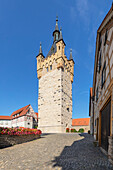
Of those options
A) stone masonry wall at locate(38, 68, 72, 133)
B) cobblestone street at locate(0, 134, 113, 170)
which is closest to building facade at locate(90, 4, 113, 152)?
cobblestone street at locate(0, 134, 113, 170)

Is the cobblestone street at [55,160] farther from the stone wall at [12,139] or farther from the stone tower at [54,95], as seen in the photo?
the stone tower at [54,95]

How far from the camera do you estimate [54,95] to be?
2741 cm

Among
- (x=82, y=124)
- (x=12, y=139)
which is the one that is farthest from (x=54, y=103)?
(x=12, y=139)

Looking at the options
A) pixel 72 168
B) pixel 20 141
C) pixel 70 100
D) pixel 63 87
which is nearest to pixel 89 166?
pixel 72 168

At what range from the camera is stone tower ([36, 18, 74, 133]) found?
1021 inches

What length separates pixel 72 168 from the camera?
3.81m

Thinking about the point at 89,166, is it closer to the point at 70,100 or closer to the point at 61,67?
the point at 61,67

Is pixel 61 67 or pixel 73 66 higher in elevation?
pixel 73 66

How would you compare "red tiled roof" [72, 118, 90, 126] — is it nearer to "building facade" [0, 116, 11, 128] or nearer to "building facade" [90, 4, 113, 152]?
"building facade" [0, 116, 11, 128]

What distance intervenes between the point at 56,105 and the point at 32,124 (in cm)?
1467

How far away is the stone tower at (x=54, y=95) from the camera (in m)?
25.9

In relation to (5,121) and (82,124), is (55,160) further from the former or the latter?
(5,121)

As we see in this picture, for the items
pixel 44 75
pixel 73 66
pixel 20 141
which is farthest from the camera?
pixel 73 66

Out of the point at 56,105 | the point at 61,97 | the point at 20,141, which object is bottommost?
the point at 20,141
